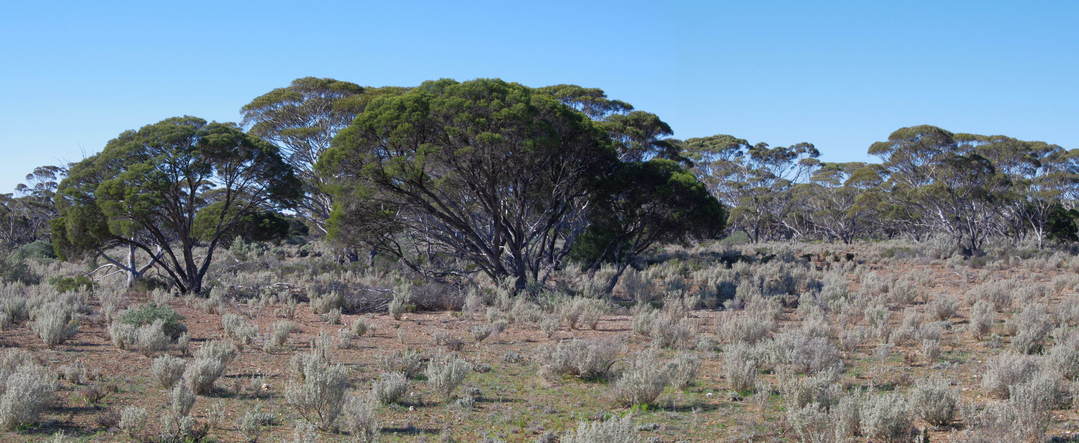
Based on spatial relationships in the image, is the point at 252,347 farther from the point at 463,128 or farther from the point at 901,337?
the point at 901,337

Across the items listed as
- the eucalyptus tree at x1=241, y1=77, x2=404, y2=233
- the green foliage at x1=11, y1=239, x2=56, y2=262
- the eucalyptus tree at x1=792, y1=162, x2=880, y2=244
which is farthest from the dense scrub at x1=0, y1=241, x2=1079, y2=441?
the eucalyptus tree at x1=792, y1=162, x2=880, y2=244

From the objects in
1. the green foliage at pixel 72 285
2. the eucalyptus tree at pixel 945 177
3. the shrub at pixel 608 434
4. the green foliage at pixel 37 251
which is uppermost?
the eucalyptus tree at pixel 945 177

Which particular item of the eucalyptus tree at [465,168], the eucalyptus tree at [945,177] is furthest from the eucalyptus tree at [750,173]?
the eucalyptus tree at [465,168]

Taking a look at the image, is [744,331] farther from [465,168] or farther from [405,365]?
[465,168]

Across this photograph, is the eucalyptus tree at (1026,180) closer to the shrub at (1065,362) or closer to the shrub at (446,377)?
the shrub at (1065,362)

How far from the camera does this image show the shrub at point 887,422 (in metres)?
5.46

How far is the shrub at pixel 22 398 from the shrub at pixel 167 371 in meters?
1.13

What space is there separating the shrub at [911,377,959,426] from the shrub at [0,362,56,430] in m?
7.70

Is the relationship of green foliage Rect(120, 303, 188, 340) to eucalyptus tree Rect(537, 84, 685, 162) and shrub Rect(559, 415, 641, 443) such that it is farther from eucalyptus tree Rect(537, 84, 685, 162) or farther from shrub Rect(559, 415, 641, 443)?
eucalyptus tree Rect(537, 84, 685, 162)

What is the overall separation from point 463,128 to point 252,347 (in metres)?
7.53

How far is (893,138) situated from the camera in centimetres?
3422

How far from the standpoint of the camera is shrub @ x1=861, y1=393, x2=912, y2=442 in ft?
17.9

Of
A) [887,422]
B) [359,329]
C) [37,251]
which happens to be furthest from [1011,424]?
[37,251]

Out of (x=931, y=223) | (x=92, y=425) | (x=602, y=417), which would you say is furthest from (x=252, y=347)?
(x=931, y=223)
